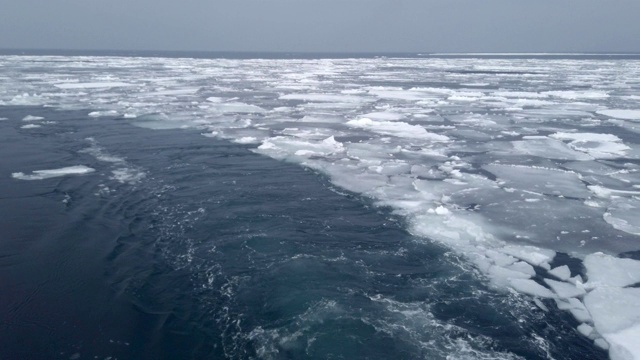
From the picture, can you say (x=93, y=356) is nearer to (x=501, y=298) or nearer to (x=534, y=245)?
(x=501, y=298)

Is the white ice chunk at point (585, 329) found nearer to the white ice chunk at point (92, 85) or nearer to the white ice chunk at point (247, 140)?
the white ice chunk at point (247, 140)

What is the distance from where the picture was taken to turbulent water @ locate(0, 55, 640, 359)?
4.77 m

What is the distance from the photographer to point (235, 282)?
5.70 m

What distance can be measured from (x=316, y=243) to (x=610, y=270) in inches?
146

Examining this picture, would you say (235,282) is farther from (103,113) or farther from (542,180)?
(103,113)

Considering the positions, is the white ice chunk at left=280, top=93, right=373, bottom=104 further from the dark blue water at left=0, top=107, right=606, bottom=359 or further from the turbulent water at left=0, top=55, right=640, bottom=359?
the dark blue water at left=0, top=107, right=606, bottom=359

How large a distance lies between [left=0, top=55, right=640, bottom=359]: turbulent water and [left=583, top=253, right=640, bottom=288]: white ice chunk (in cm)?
3

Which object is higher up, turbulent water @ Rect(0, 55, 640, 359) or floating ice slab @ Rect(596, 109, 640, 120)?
floating ice slab @ Rect(596, 109, 640, 120)

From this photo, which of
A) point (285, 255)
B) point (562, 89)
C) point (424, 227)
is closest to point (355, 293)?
point (285, 255)

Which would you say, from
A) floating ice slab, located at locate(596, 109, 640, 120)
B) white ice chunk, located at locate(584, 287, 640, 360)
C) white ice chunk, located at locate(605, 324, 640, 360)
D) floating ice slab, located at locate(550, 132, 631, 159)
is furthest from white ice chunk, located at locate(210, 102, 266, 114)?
white ice chunk, located at locate(605, 324, 640, 360)

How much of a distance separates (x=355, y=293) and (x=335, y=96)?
18046mm

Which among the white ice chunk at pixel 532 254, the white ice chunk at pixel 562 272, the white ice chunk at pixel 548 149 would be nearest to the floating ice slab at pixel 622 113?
the white ice chunk at pixel 548 149

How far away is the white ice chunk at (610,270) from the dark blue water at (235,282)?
0.94 meters

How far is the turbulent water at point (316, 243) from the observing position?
4.77 meters
